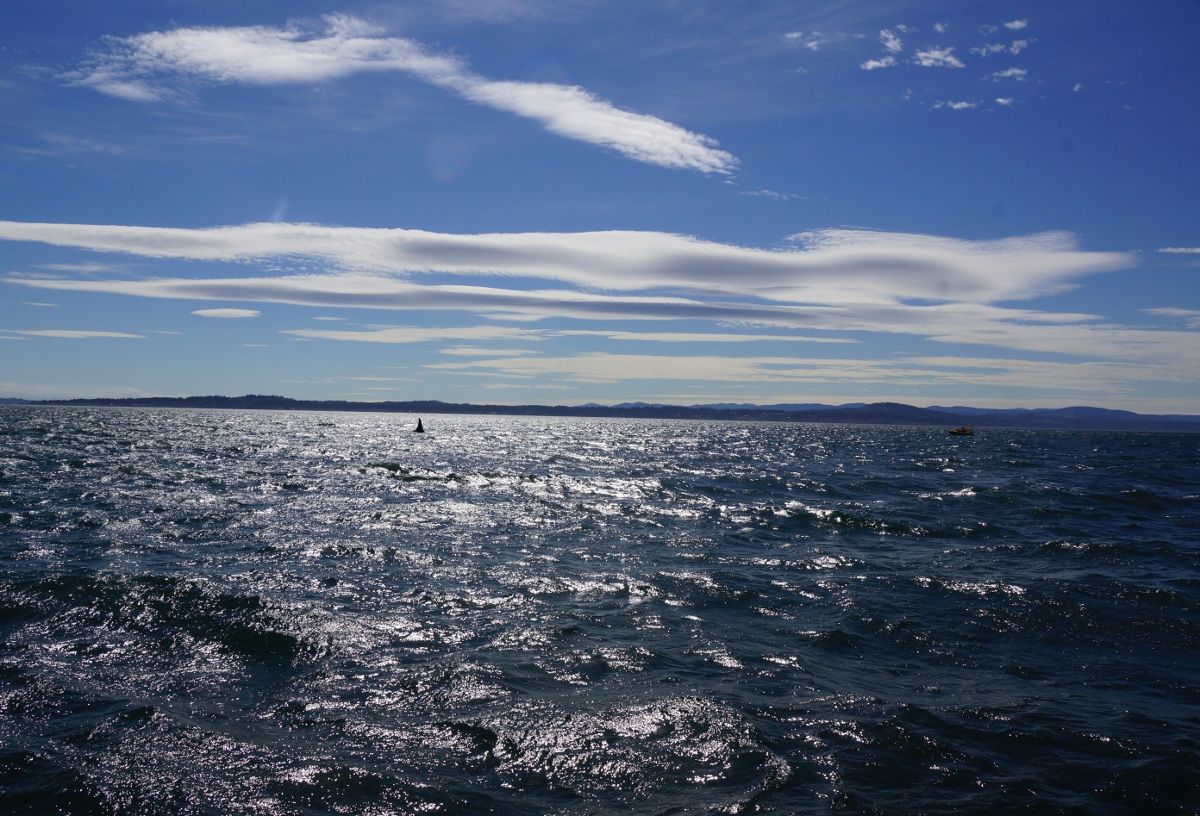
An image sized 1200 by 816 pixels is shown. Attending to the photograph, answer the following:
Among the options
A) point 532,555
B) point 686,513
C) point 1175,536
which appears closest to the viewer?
point 532,555

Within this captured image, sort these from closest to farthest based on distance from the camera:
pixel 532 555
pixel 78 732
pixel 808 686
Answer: pixel 78 732 < pixel 808 686 < pixel 532 555

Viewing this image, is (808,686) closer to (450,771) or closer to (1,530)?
(450,771)

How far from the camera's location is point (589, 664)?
1210 cm

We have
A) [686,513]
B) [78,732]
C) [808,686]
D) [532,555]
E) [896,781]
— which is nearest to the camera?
[896,781]

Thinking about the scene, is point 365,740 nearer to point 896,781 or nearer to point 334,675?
point 334,675

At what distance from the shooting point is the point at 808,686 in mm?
11305

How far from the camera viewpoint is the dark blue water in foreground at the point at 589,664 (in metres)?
8.29

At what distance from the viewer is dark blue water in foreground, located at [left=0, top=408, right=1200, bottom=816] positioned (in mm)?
8289

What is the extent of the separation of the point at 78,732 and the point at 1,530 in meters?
16.2

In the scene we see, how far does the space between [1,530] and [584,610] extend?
1773 cm

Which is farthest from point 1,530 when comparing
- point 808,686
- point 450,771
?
point 808,686

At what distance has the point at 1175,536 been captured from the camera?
82.2 feet

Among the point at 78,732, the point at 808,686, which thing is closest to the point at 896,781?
the point at 808,686

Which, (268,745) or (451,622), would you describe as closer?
(268,745)
